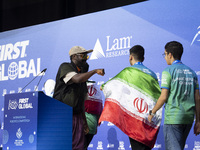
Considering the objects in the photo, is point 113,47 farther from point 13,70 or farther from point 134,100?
point 13,70

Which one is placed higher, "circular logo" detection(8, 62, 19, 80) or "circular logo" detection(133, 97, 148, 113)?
"circular logo" detection(8, 62, 19, 80)

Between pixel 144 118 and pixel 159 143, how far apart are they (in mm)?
1264

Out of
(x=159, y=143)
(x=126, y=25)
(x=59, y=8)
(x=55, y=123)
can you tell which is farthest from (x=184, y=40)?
(x=55, y=123)

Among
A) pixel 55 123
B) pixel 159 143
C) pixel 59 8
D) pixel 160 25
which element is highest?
pixel 59 8

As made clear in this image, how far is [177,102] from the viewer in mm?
3686

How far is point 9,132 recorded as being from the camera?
2338 mm

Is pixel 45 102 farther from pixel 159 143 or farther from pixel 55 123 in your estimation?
pixel 159 143

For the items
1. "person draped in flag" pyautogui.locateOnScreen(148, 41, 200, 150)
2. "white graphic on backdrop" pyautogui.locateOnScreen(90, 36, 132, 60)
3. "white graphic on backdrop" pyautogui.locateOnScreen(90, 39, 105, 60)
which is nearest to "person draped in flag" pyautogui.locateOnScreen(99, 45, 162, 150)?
"person draped in flag" pyautogui.locateOnScreen(148, 41, 200, 150)

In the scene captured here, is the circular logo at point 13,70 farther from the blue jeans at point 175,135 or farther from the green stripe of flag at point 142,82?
the blue jeans at point 175,135

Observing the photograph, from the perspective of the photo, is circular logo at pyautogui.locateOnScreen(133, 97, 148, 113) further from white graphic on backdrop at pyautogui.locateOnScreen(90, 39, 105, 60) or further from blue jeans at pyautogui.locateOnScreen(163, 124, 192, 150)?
white graphic on backdrop at pyautogui.locateOnScreen(90, 39, 105, 60)

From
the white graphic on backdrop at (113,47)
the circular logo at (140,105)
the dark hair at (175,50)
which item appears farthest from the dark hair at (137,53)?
the white graphic on backdrop at (113,47)

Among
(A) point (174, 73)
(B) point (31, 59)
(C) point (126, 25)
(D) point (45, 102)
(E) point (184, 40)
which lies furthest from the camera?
(B) point (31, 59)

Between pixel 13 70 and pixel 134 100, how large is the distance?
3597mm

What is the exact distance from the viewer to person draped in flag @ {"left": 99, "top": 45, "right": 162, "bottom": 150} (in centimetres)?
397
